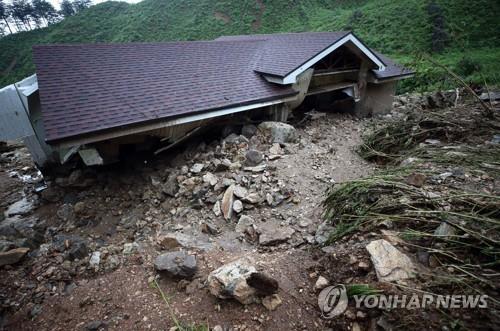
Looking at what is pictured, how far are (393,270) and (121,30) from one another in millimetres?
43842

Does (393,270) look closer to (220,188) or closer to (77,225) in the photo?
(220,188)

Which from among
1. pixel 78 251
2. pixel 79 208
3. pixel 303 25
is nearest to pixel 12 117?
pixel 79 208

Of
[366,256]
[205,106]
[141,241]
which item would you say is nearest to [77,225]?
[141,241]

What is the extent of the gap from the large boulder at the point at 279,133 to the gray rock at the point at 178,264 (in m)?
4.02

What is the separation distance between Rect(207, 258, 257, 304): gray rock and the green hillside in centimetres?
1489

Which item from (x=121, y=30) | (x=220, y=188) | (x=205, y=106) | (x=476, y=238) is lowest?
(x=220, y=188)

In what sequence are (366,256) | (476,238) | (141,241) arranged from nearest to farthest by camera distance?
1. (476,238)
2. (366,256)
3. (141,241)

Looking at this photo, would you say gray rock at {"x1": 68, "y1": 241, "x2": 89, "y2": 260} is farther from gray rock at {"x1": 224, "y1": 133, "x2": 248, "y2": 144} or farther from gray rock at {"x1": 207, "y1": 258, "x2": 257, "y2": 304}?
gray rock at {"x1": 224, "y1": 133, "x2": 248, "y2": 144}

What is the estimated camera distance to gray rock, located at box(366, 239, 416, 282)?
237cm

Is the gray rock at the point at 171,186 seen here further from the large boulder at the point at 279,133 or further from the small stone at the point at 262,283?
the small stone at the point at 262,283

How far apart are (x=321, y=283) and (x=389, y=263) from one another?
750mm

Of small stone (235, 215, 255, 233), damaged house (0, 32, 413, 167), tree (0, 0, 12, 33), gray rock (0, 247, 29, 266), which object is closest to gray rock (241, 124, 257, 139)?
damaged house (0, 32, 413, 167)

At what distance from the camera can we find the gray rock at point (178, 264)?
3189mm

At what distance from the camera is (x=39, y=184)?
7.13 metres
